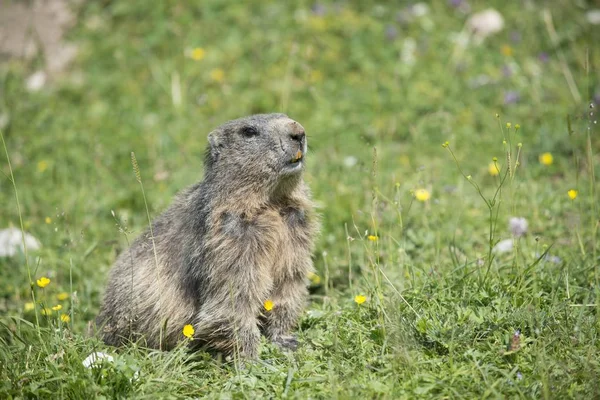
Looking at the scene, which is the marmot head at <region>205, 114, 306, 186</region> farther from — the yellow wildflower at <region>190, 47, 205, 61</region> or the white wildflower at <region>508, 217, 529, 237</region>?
the yellow wildflower at <region>190, 47, 205, 61</region>

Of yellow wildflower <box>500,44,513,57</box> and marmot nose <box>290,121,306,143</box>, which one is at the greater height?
marmot nose <box>290,121,306,143</box>

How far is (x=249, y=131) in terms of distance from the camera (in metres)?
4.54

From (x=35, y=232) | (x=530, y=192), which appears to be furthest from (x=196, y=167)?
(x=530, y=192)

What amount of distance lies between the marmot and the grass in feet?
0.72

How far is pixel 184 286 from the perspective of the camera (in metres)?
4.46

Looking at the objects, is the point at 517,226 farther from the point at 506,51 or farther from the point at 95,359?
the point at 506,51

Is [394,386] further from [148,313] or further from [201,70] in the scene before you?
[201,70]

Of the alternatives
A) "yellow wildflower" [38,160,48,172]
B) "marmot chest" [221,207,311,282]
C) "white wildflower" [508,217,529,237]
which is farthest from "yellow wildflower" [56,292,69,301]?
"white wildflower" [508,217,529,237]

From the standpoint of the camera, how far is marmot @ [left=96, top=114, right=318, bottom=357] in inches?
166

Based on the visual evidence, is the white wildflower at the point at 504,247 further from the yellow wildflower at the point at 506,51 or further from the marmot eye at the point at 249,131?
the yellow wildflower at the point at 506,51

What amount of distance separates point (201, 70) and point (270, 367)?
5.33m

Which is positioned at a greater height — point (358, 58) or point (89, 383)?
point (358, 58)

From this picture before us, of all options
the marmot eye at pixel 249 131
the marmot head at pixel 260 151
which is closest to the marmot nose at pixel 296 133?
the marmot head at pixel 260 151

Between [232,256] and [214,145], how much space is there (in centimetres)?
83
